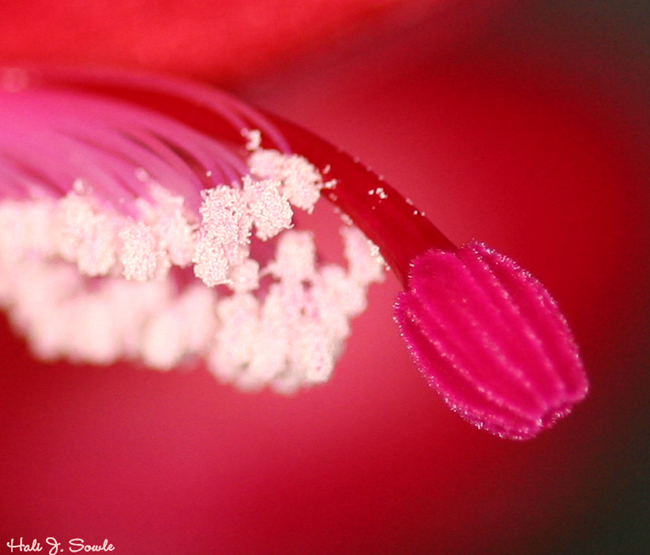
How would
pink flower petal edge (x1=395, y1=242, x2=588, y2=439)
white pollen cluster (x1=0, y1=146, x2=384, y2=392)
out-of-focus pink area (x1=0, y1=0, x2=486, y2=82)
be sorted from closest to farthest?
pink flower petal edge (x1=395, y1=242, x2=588, y2=439)
white pollen cluster (x1=0, y1=146, x2=384, y2=392)
out-of-focus pink area (x1=0, y1=0, x2=486, y2=82)

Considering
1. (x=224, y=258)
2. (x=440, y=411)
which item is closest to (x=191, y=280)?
(x=224, y=258)

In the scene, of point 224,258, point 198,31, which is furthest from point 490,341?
point 198,31

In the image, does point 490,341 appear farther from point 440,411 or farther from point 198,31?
point 198,31

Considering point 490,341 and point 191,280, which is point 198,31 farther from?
point 490,341

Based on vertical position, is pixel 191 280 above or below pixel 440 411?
above

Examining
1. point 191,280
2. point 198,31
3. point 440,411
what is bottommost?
point 440,411

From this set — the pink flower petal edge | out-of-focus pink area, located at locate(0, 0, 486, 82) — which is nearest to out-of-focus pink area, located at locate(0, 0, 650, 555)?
out-of-focus pink area, located at locate(0, 0, 486, 82)

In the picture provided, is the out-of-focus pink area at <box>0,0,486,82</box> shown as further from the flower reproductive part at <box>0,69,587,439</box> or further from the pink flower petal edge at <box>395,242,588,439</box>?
the pink flower petal edge at <box>395,242,588,439</box>

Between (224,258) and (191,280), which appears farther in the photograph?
(191,280)

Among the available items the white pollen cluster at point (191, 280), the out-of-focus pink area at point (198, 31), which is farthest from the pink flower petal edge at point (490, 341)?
the out-of-focus pink area at point (198, 31)
